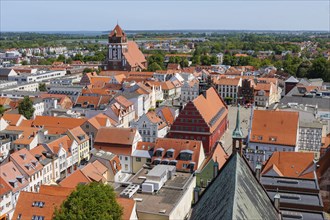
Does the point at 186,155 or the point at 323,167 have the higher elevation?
the point at 323,167

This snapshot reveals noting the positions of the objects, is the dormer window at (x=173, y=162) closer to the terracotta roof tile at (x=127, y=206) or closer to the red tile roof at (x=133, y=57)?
the terracotta roof tile at (x=127, y=206)

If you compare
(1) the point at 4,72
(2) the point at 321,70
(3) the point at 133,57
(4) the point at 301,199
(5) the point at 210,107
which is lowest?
(4) the point at 301,199

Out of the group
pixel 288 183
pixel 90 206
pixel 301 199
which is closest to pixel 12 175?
pixel 90 206

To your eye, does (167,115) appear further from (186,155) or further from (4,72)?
(4,72)

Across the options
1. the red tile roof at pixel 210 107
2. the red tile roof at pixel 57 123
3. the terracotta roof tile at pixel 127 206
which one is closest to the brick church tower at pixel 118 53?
the red tile roof at pixel 210 107

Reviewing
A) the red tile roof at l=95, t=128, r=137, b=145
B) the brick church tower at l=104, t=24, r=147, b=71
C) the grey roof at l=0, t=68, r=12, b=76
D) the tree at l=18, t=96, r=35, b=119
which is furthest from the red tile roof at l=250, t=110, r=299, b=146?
the grey roof at l=0, t=68, r=12, b=76

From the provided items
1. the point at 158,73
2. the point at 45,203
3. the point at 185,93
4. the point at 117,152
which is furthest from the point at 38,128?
the point at 158,73
